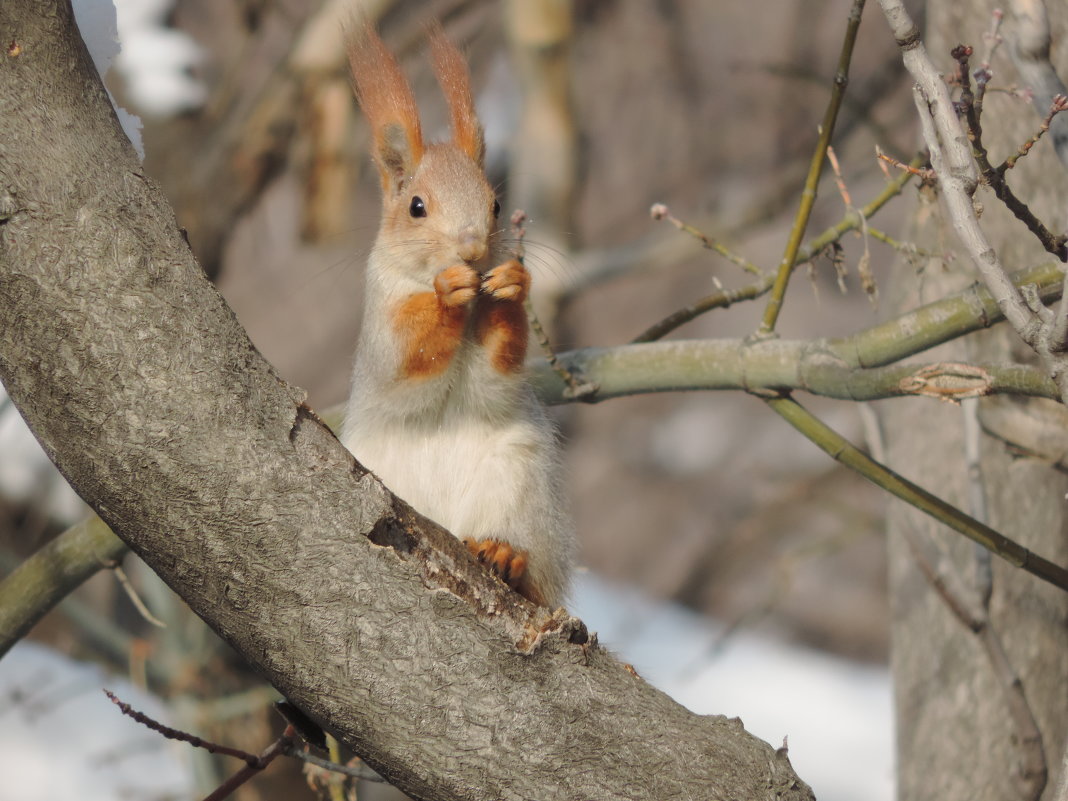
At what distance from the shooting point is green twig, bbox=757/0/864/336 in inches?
62.6

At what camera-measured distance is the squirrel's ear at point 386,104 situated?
6.15 feet

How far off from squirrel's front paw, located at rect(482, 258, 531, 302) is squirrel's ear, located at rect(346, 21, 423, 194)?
1.08 ft

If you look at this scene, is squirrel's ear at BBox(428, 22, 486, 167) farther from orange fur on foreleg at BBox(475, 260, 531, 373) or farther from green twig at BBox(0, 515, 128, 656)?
green twig at BBox(0, 515, 128, 656)

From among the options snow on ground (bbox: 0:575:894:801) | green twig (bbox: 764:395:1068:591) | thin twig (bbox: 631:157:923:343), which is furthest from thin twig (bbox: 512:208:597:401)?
snow on ground (bbox: 0:575:894:801)

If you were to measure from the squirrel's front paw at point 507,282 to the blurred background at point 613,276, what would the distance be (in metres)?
1.22

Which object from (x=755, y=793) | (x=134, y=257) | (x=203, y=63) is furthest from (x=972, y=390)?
(x=203, y=63)

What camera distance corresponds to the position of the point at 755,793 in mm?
1324

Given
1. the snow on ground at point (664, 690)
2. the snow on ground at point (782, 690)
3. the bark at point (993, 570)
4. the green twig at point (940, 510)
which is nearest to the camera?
the green twig at point (940, 510)

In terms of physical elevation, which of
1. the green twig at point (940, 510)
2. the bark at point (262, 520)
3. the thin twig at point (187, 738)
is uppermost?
the green twig at point (940, 510)

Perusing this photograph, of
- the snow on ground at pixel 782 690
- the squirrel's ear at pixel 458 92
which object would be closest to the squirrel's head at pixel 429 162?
the squirrel's ear at pixel 458 92

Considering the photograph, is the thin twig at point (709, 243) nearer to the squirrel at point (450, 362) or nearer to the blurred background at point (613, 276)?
the squirrel at point (450, 362)

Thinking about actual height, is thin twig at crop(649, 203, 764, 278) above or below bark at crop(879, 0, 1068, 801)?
below

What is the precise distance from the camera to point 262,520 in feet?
3.88

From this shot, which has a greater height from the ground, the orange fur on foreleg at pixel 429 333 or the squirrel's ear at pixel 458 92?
the squirrel's ear at pixel 458 92
